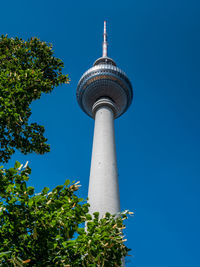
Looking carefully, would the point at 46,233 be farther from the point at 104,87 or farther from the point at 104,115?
the point at 104,87

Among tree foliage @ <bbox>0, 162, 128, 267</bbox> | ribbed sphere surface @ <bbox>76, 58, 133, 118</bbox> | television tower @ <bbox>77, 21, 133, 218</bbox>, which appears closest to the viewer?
tree foliage @ <bbox>0, 162, 128, 267</bbox>

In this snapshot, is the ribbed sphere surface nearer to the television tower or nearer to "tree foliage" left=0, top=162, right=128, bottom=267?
the television tower

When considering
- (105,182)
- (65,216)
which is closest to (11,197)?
(65,216)

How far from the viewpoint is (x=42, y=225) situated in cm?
755

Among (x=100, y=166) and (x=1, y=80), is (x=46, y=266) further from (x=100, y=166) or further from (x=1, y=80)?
(x=100, y=166)

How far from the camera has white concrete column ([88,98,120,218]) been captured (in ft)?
96.7

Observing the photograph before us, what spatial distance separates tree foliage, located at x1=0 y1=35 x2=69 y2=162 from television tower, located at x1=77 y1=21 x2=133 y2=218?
17.0m

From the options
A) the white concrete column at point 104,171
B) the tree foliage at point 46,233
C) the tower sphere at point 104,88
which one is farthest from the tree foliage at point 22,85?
the tower sphere at point 104,88

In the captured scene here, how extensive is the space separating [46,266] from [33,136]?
27.2ft

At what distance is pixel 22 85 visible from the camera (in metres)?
12.9

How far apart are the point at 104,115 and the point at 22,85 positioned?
30.1 metres

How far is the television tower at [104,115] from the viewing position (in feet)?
99.7

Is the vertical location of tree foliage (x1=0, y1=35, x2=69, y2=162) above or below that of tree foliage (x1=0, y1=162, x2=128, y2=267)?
above

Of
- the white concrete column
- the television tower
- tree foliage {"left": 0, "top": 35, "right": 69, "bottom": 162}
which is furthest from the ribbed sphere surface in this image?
tree foliage {"left": 0, "top": 35, "right": 69, "bottom": 162}
